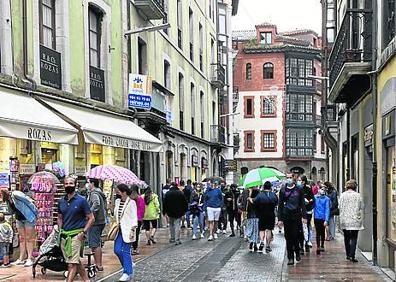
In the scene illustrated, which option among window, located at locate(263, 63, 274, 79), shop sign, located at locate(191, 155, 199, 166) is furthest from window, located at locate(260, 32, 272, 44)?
shop sign, located at locate(191, 155, 199, 166)

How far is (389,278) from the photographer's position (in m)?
11.6

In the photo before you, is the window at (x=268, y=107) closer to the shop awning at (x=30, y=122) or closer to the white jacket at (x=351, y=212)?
the shop awning at (x=30, y=122)

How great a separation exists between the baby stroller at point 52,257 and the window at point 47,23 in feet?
19.8

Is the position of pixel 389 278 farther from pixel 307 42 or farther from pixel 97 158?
pixel 307 42

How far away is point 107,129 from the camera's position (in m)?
17.5

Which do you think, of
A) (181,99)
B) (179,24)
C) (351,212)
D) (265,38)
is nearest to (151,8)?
(179,24)

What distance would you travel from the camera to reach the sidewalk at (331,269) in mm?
11703

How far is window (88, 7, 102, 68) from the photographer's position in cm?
1934

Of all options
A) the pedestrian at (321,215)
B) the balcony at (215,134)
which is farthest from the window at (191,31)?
the pedestrian at (321,215)

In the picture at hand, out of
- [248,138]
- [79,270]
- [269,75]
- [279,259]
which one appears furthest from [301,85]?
[79,270]

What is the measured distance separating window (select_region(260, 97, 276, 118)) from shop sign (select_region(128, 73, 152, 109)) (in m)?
42.7

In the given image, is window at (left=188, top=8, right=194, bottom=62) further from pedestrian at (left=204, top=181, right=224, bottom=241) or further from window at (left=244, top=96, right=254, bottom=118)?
window at (left=244, top=96, right=254, bottom=118)

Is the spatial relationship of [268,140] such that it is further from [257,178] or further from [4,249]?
[4,249]

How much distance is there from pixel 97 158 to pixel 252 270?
25.6ft
